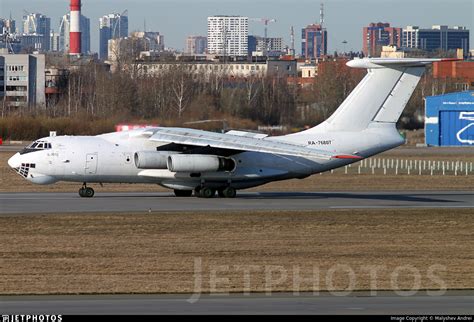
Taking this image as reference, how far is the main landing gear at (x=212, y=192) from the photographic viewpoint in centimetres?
3888

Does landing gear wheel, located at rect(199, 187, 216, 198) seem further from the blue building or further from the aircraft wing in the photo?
the blue building

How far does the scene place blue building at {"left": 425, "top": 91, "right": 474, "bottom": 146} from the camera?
262ft

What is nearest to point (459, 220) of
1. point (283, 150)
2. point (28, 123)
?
point (283, 150)

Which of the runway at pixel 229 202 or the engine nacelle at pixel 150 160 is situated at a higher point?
the engine nacelle at pixel 150 160

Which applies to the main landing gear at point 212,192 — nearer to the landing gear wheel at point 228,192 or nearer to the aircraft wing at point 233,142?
the landing gear wheel at point 228,192

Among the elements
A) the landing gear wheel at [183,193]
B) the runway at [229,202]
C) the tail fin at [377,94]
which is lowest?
the runway at [229,202]

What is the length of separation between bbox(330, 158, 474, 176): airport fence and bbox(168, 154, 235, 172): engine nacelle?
652 inches

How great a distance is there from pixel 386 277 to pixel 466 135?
6147 centimetres

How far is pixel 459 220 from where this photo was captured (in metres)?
32.0

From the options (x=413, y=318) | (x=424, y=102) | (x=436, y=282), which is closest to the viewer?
(x=413, y=318)

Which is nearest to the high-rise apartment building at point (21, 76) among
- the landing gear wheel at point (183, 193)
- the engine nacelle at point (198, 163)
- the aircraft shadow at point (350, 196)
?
the aircraft shadow at point (350, 196)

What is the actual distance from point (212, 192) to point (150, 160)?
9.72 ft

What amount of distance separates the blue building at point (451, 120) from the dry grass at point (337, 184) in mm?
27970

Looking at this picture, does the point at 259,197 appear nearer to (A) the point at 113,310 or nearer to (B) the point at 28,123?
(A) the point at 113,310
